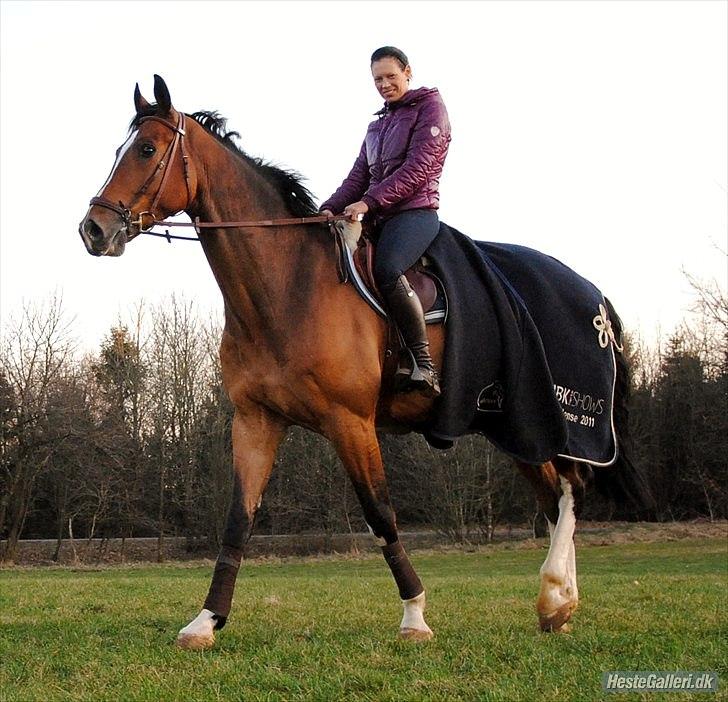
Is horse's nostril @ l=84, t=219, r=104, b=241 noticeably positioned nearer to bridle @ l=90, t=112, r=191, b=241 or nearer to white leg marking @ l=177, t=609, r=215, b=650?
bridle @ l=90, t=112, r=191, b=241

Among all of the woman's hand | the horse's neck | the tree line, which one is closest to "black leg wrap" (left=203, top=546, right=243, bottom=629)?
the horse's neck

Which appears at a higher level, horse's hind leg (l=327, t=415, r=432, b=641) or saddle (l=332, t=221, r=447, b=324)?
saddle (l=332, t=221, r=447, b=324)

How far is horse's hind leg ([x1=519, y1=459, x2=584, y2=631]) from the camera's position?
6648mm

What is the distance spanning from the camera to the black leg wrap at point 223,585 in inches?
242

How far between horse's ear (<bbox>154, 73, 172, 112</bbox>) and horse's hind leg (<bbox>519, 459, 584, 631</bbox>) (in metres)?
4.12

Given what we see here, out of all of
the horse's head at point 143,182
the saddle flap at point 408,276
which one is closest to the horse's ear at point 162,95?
the horse's head at point 143,182

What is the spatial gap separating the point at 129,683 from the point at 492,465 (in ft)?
132

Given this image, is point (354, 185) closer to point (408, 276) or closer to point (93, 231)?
point (408, 276)

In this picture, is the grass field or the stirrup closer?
the grass field

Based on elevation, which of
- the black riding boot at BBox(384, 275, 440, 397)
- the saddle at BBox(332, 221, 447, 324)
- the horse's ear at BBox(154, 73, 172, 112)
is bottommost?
the black riding boot at BBox(384, 275, 440, 397)

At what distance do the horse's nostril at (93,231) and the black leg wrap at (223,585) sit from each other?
2215mm

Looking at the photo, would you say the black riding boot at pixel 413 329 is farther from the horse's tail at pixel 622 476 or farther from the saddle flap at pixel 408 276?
the horse's tail at pixel 622 476

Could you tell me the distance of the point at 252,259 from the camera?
6.41 meters

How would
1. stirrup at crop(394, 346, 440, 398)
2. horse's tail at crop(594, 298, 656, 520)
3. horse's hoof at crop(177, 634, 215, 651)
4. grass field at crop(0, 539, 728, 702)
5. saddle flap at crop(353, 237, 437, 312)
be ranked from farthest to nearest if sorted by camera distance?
horse's tail at crop(594, 298, 656, 520)
saddle flap at crop(353, 237, 437, 312)
stirrup at crop(394, 346, 440, 398)
horse's hoof at crop(177, 634, 215, 651)
grass field at crop(0, 539, 728, 702)
